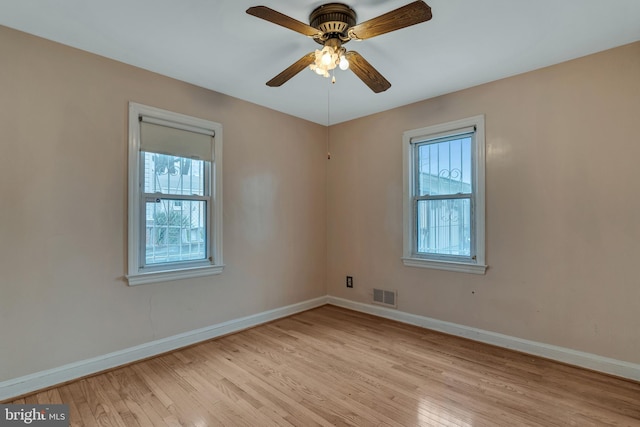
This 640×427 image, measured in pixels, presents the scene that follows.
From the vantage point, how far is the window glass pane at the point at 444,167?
329 centimetres

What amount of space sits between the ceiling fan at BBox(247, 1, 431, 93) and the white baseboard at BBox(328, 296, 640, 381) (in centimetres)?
261

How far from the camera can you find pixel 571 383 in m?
2.31

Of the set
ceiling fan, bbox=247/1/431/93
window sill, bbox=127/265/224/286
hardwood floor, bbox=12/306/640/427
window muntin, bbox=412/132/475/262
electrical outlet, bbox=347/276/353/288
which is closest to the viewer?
ceiling fan, bbox=247/1/431/93

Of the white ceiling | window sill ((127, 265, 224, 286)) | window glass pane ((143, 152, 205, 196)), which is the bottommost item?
window sill ((127, 265, 224, 286))

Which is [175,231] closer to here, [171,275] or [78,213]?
[171,275]

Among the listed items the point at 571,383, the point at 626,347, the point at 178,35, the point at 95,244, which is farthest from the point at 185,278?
the point at 626,347

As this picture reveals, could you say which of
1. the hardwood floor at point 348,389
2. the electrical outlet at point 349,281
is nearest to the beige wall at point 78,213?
the hardwood floor at point 348,389

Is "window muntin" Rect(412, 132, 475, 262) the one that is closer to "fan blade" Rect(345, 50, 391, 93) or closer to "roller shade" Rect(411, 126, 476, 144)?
"roller shade" Rect(411, 126, 476, 144)

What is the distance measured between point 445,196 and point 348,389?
219 centimetres

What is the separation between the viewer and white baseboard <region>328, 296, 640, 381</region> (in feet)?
7.91

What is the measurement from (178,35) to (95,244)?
5.75 feet

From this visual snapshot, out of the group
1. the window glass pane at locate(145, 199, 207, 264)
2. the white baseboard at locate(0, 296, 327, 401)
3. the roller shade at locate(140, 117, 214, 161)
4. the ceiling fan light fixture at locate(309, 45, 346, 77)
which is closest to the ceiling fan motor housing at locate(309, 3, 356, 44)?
the ceiling fan light fixture at locate(309, 45, 346, 77)

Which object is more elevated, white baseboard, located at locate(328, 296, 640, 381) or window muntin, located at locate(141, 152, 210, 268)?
window muntin, located at locate(141, 152, 210, 268)

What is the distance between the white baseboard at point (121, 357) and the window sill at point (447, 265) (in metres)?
1.70
